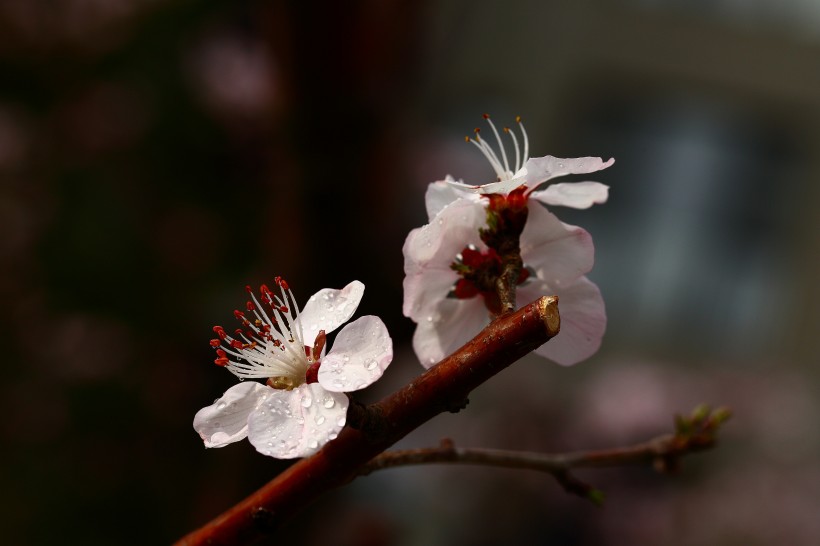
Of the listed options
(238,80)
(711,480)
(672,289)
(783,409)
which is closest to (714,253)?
(672,289)

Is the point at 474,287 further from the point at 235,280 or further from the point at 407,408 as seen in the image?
the point at 235,280

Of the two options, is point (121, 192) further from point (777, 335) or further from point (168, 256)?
point (777, 335)

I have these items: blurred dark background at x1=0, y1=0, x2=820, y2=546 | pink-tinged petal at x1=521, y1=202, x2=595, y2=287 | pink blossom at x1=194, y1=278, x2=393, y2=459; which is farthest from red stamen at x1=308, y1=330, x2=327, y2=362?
blurred dark background at x1=0, y1=0, x2=820, y2=546

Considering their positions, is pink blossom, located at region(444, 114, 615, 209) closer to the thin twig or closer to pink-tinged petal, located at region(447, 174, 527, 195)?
pink-tinged petal, located at region(447, 174, 527, 195)

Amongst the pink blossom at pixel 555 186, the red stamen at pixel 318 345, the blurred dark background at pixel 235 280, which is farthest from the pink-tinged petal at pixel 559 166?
the blurred dark background at pixel 235 280

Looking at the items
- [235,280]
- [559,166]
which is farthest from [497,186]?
[235,280]

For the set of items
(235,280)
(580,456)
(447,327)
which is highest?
(447,327)

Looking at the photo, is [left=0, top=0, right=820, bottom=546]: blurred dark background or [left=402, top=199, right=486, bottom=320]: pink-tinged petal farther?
[left=0, top=0, right=820, bottom=546]: blurred dark background
